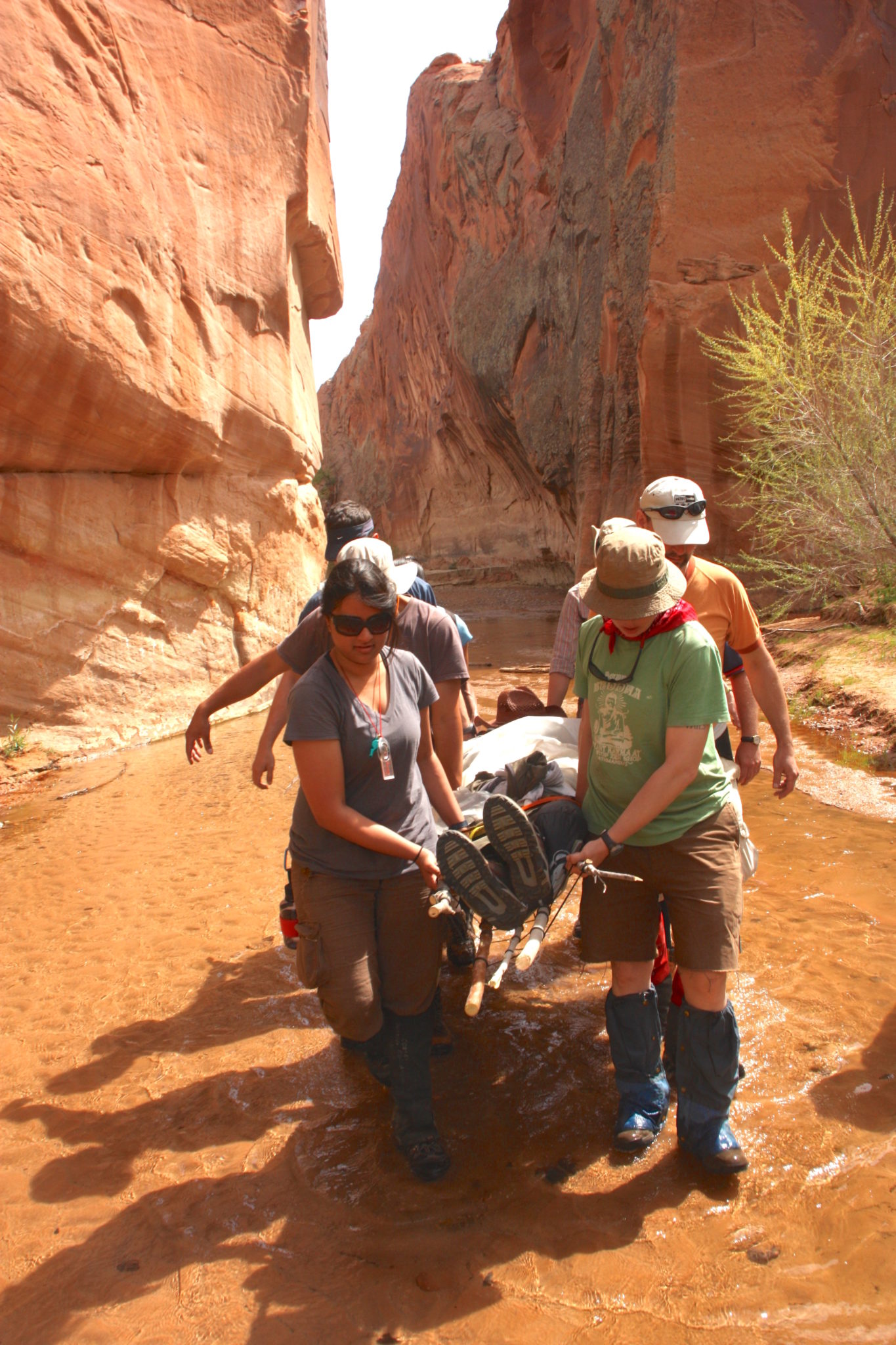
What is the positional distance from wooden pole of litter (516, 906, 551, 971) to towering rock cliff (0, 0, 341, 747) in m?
6.04

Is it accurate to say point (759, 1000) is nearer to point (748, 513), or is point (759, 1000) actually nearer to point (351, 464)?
point (748, 513)

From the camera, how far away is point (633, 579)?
2.29 m

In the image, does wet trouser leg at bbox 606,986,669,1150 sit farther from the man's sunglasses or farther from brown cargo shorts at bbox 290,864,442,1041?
the man's sunglasses

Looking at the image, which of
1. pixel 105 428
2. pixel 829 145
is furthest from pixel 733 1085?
pixel 829 145

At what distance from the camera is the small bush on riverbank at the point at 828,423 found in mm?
9078

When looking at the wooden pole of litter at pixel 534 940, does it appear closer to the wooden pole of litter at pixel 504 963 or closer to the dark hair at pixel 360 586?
the wooden pole of litter at pixel 504 963

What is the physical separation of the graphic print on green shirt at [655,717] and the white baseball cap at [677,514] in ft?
1.95

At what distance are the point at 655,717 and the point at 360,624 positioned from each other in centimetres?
79

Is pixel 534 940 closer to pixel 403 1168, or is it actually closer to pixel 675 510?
pixel 403 1168

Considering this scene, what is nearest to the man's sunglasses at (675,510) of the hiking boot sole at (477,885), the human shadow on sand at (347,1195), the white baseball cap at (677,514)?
the white baseball cap at (677,514)

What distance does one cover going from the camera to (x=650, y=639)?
2.37m

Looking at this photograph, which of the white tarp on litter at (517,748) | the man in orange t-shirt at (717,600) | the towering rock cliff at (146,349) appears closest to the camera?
the man in orange t-shirt at (717,600)

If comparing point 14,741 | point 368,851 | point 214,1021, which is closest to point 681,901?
point 368,851

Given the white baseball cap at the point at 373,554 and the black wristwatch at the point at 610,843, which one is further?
the white baseball cap at the point at 373,554
